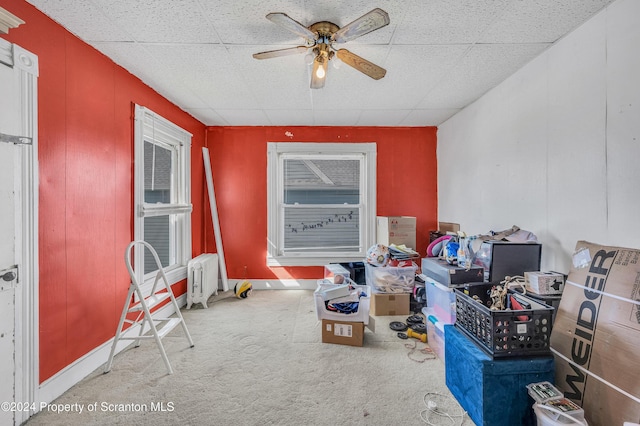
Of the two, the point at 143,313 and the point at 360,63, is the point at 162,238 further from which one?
the point at 360,63

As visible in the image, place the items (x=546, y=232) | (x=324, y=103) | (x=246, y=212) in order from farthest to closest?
1. (x=246, y=212)
2. (x=324, y=103)
3. (x=546, y=232)

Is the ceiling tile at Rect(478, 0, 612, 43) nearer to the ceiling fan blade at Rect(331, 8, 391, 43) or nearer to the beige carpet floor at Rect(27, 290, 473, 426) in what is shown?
the ceiling fan blade at Rect(331, 8, 391, 43)

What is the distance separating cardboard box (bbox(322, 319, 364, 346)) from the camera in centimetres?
247

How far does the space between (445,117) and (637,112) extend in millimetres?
2349

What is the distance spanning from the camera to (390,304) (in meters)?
3.14

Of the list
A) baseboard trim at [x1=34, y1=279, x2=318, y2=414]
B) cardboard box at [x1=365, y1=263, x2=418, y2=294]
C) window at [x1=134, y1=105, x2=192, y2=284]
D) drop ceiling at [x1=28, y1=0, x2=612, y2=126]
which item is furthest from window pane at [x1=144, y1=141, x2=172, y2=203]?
cardboard box at [x1=365, y1=263, x2=418, y2=294]

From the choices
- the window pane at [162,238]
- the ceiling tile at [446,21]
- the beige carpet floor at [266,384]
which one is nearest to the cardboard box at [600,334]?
the beige carpet floor at [266,384]

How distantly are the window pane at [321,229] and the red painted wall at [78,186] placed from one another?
7.11ft

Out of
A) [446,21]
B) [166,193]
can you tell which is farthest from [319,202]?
[446,21]

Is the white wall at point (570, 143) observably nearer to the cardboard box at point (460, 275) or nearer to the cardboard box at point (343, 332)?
the cardboard box at point (460, 275)

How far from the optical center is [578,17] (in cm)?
174

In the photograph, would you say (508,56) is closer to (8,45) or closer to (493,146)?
(493,146)

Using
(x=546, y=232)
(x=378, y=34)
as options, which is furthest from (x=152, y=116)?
(x=546, y=232)

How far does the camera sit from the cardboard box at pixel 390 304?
3127 mm
